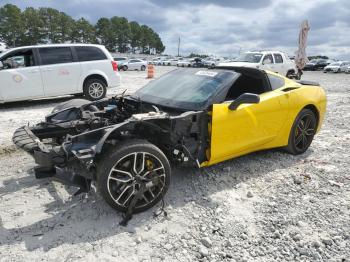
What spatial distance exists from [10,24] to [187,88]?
253 feet

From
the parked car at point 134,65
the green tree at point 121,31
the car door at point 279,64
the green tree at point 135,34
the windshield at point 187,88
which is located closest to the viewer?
the windshield at point 187,88

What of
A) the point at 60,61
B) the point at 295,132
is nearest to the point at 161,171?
the point at 295,132

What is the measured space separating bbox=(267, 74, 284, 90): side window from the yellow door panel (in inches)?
5.9

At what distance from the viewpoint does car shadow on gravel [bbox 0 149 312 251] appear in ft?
10.4

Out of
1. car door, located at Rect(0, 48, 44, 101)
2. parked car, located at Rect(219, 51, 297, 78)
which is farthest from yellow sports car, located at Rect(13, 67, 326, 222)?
parked car, located at Rect(219, 51, 297, 78)

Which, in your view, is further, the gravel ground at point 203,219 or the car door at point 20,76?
the car door at point 20,76

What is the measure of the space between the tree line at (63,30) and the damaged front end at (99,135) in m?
74.7

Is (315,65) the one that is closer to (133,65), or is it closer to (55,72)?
(133,65)

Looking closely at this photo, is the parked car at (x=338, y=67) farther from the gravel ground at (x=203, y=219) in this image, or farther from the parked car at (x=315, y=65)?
the gravel ground at (x=203, y=219)

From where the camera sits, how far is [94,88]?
34.2ft

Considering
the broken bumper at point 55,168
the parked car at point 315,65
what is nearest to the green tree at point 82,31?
the parked car at point 315,65

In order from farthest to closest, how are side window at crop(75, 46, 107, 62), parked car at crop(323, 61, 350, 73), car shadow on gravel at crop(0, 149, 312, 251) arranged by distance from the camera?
parked car at crop(323, 61, 350, 73), side window at crop(75, 46, 107, 62), car shadow on gravel at crop(0, 149, 312, 251)

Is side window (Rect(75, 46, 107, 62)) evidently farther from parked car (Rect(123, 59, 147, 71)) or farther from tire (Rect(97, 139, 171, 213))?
parked car (Rect(123, 59, 147, 71))

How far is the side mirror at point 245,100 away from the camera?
3906 mm
